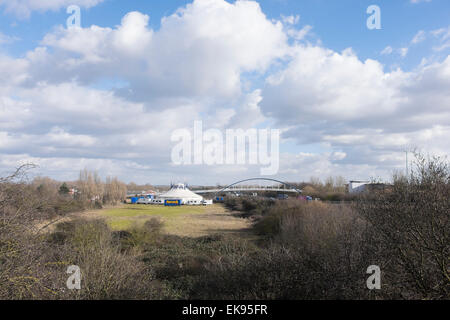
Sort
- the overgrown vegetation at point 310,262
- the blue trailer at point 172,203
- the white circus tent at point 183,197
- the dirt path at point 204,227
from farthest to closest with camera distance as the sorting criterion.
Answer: the white circus tent at point 183,197
the blue trailer at point 172,203
the dirt path at point 204,227
the overgrown vegetation at point 310,262

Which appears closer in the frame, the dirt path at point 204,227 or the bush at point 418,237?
the bush at point 418,237

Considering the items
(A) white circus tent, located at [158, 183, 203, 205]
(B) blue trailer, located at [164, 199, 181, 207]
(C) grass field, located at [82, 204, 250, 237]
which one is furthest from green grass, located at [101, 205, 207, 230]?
(A) white circus tent, located at [158, 183, 203, 205]

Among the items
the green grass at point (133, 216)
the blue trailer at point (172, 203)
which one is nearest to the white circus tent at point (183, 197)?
the blue trailer at point (172, 203)

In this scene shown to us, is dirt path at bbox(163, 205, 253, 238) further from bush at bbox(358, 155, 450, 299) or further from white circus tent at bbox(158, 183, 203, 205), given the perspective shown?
white circus tent at bbox(158, 183, 203, 205)

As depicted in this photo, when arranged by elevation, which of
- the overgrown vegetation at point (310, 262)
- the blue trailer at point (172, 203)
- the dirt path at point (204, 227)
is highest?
the overgrown vegetation at point (310, 262)

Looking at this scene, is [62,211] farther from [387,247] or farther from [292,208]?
[292,208]

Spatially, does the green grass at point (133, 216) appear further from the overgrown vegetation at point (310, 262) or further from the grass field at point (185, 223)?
the overgrown vegetation at point (310, 262)

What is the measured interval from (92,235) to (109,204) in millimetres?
94769

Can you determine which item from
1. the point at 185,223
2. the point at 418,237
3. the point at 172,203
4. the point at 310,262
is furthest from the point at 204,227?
the point at 172,203

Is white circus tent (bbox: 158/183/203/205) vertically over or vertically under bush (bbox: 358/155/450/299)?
under

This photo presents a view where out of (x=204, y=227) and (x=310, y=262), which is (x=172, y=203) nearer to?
(x=204, y=227)

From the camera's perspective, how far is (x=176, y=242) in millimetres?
34531

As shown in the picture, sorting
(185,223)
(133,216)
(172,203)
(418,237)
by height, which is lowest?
(172,203)
